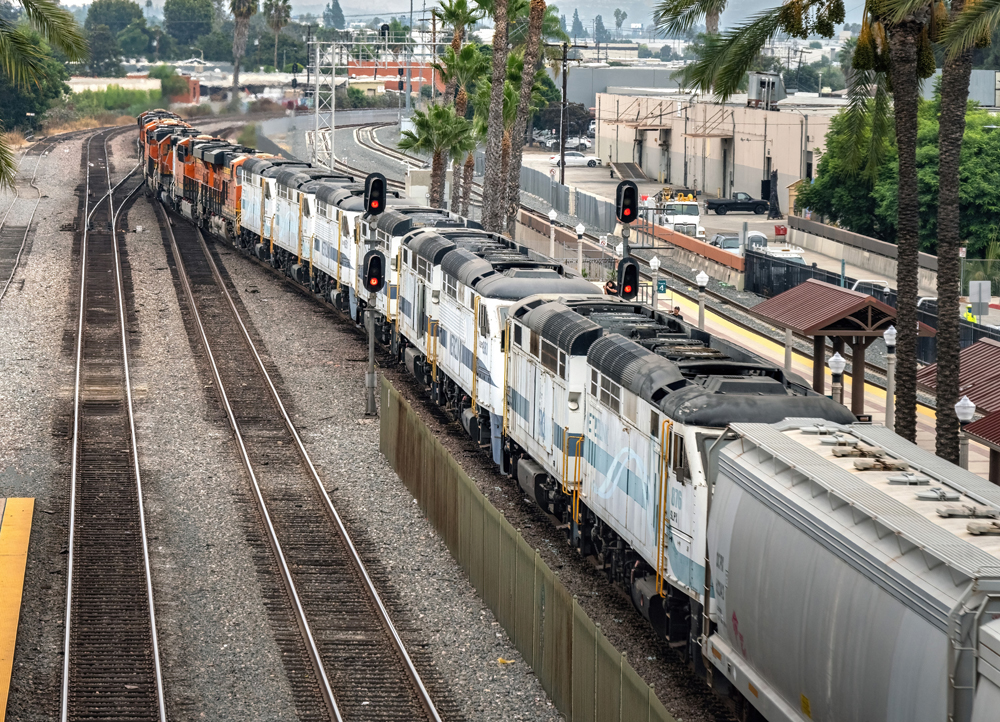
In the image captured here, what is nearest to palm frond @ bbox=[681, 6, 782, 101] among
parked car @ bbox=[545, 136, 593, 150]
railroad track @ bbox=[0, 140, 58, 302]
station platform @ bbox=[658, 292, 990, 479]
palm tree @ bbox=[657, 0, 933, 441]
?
palm tree @ bbox=[657, 0, 933, 441]

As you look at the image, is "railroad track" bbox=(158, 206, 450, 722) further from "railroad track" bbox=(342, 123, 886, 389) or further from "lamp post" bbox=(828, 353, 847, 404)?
"railroad track" bbox=(342, 123, 886, 389)

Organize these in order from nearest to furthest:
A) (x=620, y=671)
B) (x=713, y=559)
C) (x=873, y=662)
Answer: (x=873, y=662)
(x=620, y=671)
(x=713, y=559)

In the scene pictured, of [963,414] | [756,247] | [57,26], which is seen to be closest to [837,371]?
[963,414]

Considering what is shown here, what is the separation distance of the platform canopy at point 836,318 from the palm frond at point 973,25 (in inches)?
427

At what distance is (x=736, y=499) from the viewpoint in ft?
46.7

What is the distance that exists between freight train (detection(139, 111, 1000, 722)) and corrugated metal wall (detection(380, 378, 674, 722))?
136 centimetres

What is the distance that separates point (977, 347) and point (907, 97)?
21.3 feet

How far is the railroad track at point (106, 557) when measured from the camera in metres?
17.0

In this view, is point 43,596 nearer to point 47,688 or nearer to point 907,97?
point 47,688

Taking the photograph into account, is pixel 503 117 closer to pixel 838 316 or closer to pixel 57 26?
pixel 838 316

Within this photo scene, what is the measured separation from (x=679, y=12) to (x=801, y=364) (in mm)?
18977

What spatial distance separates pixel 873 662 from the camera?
36.8 ft

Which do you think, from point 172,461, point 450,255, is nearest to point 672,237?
point 450,255

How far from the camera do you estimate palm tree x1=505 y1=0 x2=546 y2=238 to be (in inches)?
1722
